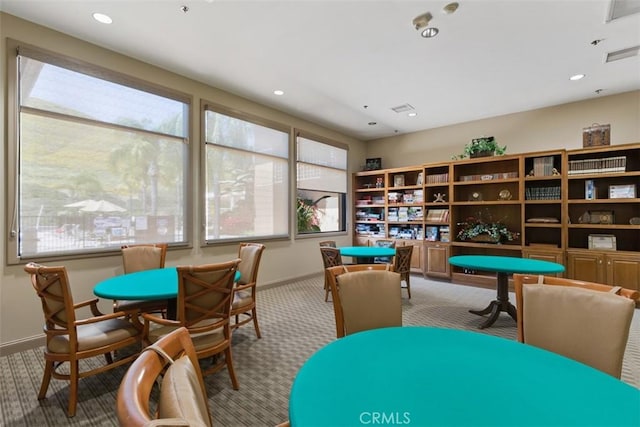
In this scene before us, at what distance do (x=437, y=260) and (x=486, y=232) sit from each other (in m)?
1.03

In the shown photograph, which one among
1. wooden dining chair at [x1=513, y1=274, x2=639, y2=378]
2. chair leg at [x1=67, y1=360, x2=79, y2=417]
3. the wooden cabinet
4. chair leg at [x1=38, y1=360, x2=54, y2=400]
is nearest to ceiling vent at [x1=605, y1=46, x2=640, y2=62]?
the wooden cabinet

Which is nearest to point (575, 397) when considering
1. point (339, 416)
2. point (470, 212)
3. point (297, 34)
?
point (339, 416)

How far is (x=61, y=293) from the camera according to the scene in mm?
1995

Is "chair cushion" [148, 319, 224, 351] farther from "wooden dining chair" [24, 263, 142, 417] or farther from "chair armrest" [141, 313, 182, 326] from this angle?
"wooden dining chair" [24, 263, 142, 417]

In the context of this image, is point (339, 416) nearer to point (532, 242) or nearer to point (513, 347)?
point (513, 347)

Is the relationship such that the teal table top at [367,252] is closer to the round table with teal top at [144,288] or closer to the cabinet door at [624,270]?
the round table with teal top at [144,288]

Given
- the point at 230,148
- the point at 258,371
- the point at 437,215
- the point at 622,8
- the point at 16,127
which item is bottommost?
the point at 258,371

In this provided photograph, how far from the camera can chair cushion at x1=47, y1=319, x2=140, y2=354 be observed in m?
2.04

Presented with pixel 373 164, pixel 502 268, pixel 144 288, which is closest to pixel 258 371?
pixel 144 288

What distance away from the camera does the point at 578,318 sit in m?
1.45

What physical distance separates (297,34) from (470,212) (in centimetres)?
481

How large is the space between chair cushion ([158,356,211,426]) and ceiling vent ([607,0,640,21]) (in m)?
4.20

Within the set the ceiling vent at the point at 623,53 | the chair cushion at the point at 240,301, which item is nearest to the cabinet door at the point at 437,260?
the ceiling vent at the point at 623,53

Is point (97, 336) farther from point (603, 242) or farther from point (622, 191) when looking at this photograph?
point (622, 191)
